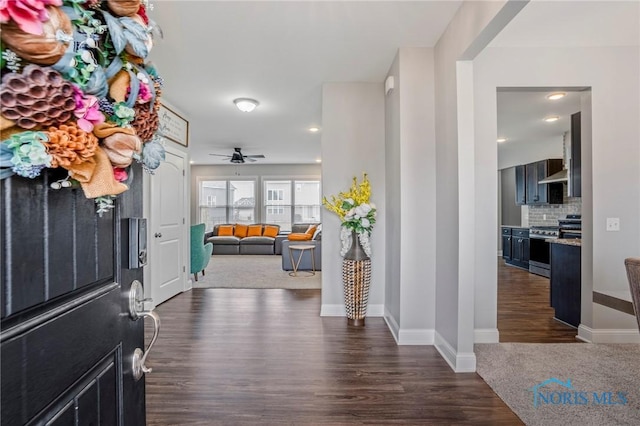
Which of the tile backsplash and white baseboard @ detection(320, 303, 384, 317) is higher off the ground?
the tile backsplash

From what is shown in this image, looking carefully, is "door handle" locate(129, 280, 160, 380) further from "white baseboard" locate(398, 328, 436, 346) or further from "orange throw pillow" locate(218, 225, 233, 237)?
"orange throw pillow" locate(218, 225, 233, 237)

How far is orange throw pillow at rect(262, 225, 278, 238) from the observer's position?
9086 mm

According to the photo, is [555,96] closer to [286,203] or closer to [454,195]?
[454,195]

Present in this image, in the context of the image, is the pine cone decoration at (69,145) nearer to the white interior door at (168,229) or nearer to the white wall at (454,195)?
the white wall at (454,195)

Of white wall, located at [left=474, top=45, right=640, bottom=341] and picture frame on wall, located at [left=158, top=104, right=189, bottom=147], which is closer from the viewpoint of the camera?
white wall, located at [left=474, top=45, right=640, bottom=341]

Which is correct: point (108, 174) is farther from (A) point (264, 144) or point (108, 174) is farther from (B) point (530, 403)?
(A) point (264, 144)

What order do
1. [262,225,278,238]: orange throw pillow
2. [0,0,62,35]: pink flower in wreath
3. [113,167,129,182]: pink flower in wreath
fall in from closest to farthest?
[0,0,62,35]: pink flower in wreath, [113,167,129,182]: pink flower in wreath, [262,225,278,238]: orange throw pillow

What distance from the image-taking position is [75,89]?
0.52 metres

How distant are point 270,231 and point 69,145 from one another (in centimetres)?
874

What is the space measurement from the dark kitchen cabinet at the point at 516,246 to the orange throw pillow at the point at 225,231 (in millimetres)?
7126

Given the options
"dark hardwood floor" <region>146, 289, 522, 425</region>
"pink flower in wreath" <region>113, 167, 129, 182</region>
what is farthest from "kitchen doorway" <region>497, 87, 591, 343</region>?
"pink flower in wreath" <region>113, 167, 129, 182</region>

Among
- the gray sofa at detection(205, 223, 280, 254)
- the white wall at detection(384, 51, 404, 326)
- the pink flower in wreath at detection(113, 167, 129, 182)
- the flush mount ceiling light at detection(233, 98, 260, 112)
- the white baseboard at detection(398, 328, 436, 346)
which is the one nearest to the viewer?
the pink flower in wreath at detection(113, 167, 129, 182)

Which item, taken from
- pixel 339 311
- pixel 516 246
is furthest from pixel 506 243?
pixel 339 311

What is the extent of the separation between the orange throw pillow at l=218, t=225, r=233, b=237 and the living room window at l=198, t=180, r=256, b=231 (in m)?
0.70
